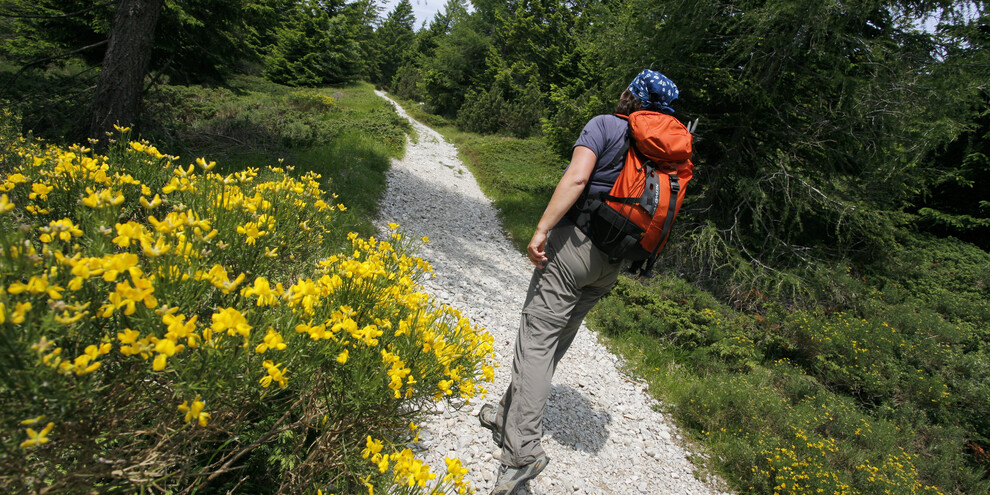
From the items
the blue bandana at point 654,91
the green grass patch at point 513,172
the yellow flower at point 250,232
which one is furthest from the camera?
the green grass patch at point 513,172

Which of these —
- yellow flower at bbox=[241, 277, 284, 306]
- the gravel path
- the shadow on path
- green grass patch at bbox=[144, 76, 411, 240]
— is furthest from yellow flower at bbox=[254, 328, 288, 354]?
green grass patch at bbox=[144, 76, 411, 240]

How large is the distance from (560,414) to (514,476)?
1.27 metres

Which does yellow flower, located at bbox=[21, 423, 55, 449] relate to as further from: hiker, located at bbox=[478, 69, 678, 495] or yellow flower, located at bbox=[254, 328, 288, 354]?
hiker, located at bbox=[478, 69, 678, 495]

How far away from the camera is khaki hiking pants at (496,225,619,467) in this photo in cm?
231

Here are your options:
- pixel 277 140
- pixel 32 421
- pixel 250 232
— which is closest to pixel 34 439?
pixel 32 421

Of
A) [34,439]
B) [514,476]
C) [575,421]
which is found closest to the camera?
[34,439]

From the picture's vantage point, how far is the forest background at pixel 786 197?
3.97 meters

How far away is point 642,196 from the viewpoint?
223 cm

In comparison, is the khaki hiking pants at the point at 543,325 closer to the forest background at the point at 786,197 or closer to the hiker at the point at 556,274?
the hiker at the point at 556,274

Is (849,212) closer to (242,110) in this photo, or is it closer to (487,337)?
(487,337)

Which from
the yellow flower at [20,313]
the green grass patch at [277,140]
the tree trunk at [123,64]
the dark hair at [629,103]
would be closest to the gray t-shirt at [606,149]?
the dark hair at [629,103]

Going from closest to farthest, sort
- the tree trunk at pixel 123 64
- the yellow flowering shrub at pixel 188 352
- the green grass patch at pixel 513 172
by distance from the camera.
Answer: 1. the yellow flowering shrub at pixel 188 352
2. the tree trunk at pixel 123 64
3. the green grass patch at pixel 513 172

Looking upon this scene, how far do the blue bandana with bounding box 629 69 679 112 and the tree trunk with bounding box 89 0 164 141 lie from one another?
5133 mm

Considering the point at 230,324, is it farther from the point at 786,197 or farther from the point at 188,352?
the point at 786,197
